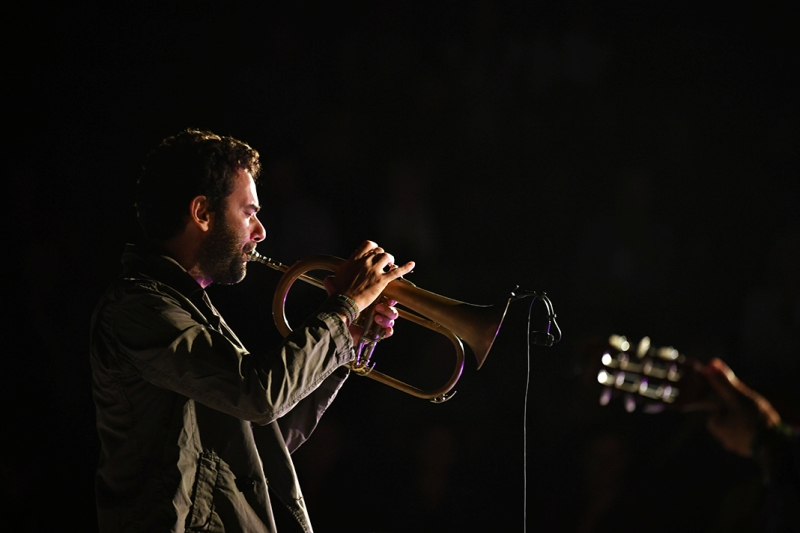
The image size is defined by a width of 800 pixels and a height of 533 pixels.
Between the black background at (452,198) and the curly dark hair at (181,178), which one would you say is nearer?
the curly dark hair at (181,178)

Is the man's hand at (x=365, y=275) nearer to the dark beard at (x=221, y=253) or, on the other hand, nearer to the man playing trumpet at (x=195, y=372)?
the man playing trumpet at (x=195, y=372)

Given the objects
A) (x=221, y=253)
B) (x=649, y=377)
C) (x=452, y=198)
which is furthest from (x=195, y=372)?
(x=452, y=198)

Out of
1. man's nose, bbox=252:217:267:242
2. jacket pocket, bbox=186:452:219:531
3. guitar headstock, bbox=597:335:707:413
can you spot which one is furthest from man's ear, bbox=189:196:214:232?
guitar headstock, bbox=597:335:707:413

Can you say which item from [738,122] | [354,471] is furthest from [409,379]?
[738,122]

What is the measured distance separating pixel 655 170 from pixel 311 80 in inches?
63.0

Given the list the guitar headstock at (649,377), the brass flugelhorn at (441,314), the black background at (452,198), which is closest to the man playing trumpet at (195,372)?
the brass flugelhorn at (441,314)

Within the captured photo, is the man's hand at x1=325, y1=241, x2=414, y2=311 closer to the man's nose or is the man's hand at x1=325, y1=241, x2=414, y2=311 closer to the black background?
the man's nose

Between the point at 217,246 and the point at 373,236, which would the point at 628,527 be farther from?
the point at 217,246

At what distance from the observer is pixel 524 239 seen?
10.3 ft

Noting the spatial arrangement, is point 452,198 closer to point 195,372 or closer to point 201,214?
point 201,214

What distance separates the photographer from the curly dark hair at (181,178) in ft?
5.87

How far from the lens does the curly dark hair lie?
1788 mm

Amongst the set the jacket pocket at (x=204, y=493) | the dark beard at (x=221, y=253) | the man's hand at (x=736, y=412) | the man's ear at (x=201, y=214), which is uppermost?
the man's ear at (x=201, y=214)

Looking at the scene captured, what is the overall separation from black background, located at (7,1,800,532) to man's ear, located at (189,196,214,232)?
1.20m
